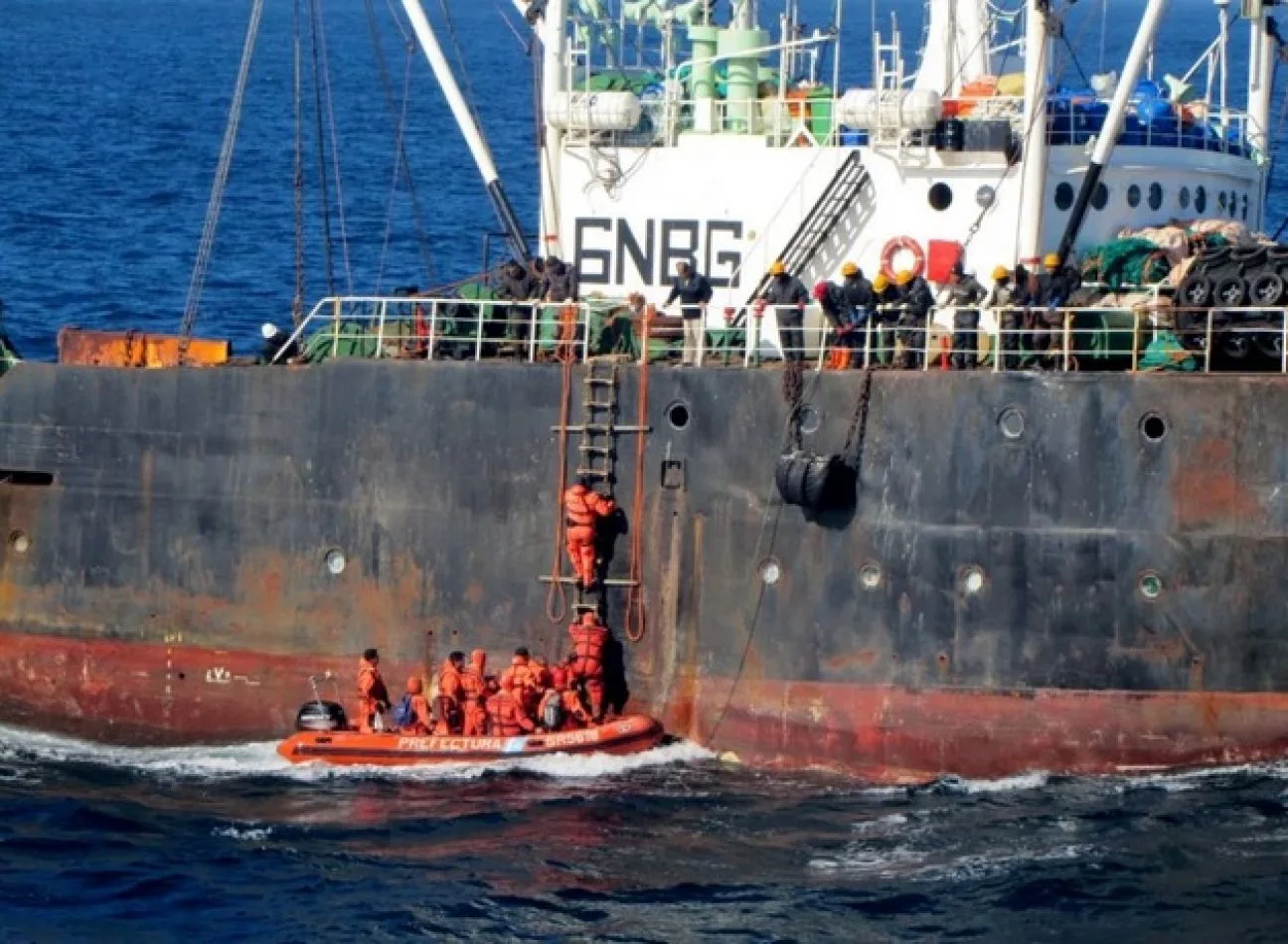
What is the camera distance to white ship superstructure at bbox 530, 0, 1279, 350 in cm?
3130

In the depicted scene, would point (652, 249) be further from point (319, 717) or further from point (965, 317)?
point (319, 717)

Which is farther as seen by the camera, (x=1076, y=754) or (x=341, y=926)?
Answer: (x=1076, y=754)

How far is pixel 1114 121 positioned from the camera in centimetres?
2991

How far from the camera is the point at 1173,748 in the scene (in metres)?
27.5

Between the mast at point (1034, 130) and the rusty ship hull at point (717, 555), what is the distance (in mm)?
3614

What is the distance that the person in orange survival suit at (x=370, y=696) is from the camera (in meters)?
29.5

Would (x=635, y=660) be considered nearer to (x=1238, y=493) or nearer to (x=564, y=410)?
(x=564, y=410)

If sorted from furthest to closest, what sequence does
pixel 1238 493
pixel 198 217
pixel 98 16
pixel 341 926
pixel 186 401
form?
pixel 98 16
pixel 198 217
pixel 186 401
pixel 1238 493
pixel 341 926

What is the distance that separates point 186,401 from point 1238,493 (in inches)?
491

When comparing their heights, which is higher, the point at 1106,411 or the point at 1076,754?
the point at 1106,411

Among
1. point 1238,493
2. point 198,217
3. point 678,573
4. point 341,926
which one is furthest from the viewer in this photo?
point 198,217

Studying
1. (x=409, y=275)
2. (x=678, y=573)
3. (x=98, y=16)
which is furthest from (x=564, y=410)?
(x=98, y=16)

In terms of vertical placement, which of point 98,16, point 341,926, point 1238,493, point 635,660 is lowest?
point 341,926

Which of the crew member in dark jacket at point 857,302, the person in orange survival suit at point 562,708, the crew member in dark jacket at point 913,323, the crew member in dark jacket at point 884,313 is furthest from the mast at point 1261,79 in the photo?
the person in orange survival suit at point 562,708
